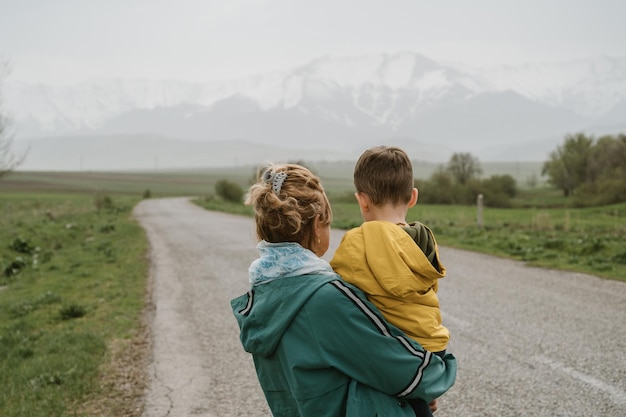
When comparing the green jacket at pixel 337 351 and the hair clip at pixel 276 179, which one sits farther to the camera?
the hair clip at pixel 276 179

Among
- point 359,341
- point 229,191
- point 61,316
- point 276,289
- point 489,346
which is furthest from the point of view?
point 229,191

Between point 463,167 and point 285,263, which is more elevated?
point 463,167

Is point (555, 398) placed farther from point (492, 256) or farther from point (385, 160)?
point (492, 256)

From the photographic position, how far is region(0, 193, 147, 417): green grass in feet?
18.2

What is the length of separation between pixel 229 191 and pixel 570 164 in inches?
1397

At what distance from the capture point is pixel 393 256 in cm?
204

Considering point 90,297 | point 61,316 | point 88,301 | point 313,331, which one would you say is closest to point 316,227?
point 313,331

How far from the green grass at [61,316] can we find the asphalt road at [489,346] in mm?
617

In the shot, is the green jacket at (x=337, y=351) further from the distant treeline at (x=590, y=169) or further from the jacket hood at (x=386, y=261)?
the distant treeline at (x=590, y=169)

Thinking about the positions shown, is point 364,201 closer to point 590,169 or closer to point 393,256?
point 393,256

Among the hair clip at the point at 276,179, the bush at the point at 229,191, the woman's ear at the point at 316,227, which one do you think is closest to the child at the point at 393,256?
the woman's ear at the point at 316,227

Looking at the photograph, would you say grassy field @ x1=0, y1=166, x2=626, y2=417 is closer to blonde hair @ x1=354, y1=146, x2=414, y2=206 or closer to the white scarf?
the white scarf

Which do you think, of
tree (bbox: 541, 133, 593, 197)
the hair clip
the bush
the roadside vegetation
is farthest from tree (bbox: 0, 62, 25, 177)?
tree (bbox: 541, 133, 593, 197)

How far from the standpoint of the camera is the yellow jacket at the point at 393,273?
6.70 ft
